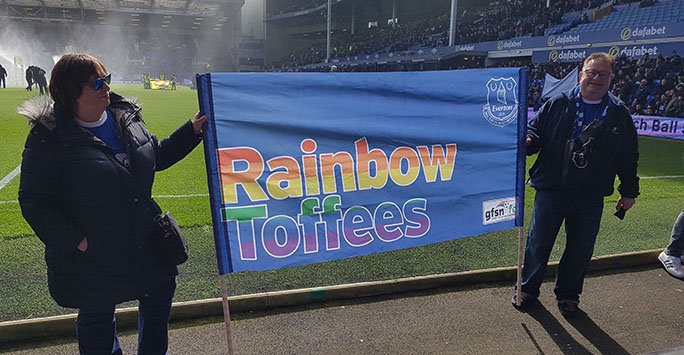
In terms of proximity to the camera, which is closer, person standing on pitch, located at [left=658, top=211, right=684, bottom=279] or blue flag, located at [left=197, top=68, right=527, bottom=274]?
blue flag, located at [left=197, top=68, right=527, bottom=274]

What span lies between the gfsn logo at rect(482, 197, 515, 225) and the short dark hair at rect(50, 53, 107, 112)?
9.49 feet

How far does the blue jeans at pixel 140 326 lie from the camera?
7.74 ft

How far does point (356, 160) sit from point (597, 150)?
186cm

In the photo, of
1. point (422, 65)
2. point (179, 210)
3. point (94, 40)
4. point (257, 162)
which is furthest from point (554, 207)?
point (94, 40)

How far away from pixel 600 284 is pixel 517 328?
138 cm

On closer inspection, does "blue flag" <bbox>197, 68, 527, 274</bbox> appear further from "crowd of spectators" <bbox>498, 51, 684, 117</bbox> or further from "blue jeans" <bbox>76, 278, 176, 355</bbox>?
"crowd of spectators" <bbox>498, 51, 684, 117</bbox>

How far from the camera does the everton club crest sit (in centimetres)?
366

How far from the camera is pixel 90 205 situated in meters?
2.19

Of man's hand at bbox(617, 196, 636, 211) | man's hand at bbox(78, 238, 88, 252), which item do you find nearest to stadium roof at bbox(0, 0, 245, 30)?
man's hand at bbox(617, 196, 636, 211)

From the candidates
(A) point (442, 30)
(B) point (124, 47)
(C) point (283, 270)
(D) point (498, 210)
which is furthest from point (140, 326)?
(B) point (124, 47)

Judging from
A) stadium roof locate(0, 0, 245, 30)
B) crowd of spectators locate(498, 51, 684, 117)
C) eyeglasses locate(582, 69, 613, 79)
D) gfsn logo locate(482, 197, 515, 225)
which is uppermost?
stadium roof locate(0, 0, 245, 30)

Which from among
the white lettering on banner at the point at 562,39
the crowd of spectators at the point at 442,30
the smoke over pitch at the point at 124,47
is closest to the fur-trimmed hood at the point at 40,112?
the white lettering on banner at the point at 562,39

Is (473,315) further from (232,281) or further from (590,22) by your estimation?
(590,22)

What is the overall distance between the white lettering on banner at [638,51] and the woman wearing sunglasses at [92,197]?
23259 millimetres
